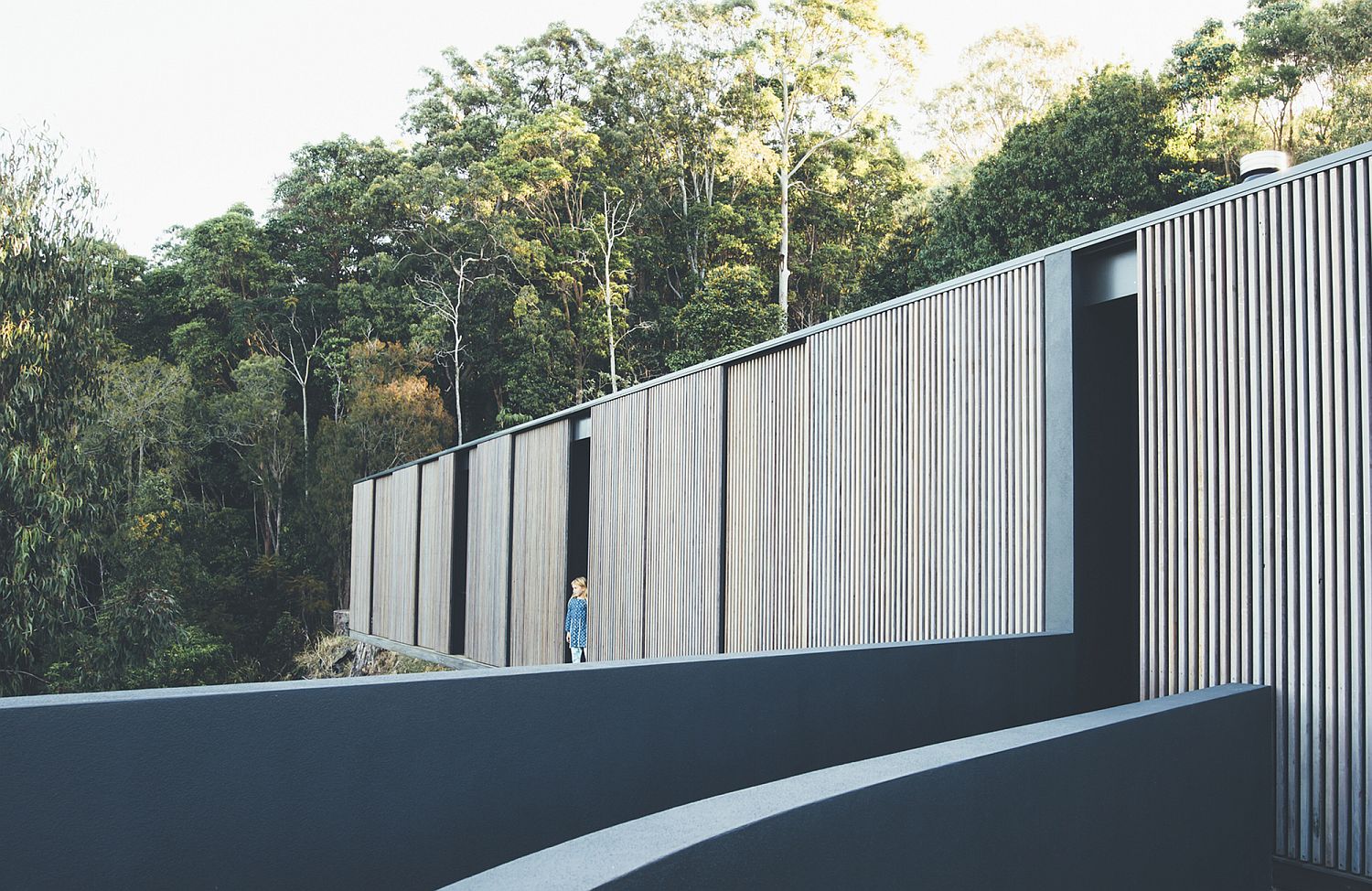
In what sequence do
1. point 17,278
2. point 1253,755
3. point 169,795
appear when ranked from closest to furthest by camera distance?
point 169,795 < point 1253,755 < point 17,278

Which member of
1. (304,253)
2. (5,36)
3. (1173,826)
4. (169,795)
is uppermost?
(5,36)

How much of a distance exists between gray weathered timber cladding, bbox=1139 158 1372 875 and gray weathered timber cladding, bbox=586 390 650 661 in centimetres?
520

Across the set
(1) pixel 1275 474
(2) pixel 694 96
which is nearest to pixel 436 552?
(1) pixel 1275 474

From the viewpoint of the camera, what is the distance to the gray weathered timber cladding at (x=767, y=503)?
7.14 metres

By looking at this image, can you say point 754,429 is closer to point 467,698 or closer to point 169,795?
point 467,698

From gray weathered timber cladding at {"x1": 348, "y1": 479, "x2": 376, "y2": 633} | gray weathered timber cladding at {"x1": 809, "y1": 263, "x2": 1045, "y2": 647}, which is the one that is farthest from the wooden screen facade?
gray weathered timber cladding at {"x1": 348, "y1": 479, "x2": 376, "y2": 633}

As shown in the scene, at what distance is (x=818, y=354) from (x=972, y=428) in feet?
5.21

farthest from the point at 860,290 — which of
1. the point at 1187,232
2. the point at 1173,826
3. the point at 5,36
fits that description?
the point at 5,36

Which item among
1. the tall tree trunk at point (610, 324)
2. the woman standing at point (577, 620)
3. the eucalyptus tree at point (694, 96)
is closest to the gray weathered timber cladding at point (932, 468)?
the woman standing at point (577, 620)

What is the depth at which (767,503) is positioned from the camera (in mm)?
7480

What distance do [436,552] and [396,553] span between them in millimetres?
2655

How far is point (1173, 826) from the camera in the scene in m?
3.27

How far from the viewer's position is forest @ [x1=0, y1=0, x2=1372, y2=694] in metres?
27.5

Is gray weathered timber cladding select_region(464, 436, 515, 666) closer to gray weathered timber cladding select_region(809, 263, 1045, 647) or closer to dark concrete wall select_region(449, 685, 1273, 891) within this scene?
gray weathered timber cladding select_region(809, 263, 1045, 647)
